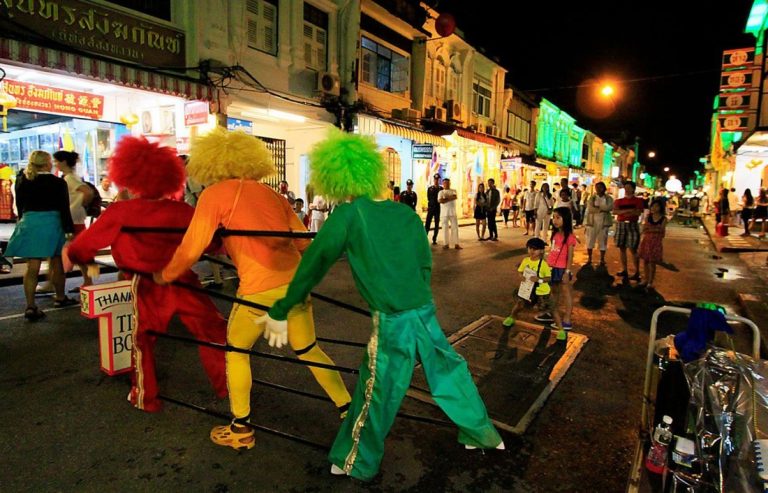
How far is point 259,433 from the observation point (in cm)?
334

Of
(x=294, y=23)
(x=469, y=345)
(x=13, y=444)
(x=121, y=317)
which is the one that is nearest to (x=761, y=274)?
(x=469, y=345)

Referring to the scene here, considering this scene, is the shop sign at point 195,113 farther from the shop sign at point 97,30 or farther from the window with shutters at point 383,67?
the window with shutters at point 383,67

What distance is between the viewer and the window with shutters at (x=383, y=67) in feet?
57.2

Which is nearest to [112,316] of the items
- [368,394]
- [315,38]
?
[368,394]

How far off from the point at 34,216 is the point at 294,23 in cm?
1063

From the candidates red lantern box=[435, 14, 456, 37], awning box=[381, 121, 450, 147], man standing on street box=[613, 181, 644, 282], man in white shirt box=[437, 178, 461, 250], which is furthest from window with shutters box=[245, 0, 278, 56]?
man standing on street box=[613, 181, 644, 282]

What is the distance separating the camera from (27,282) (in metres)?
5.71

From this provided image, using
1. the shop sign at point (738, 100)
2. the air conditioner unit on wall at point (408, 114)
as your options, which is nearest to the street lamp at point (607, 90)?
the shop sign at point (738, 100)

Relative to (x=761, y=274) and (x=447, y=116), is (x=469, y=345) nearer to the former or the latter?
(x=761, y=274)

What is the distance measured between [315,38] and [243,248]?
554 inches

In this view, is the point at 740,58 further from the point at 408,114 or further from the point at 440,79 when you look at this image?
the point at 408,114

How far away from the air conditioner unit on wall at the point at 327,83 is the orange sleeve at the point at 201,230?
1304cm

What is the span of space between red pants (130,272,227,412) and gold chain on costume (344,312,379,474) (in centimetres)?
142

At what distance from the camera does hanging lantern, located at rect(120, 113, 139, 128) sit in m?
11.7
